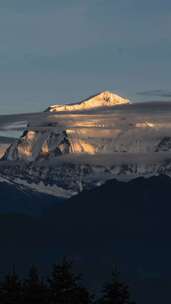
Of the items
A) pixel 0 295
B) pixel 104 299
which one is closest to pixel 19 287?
pixel 0 295

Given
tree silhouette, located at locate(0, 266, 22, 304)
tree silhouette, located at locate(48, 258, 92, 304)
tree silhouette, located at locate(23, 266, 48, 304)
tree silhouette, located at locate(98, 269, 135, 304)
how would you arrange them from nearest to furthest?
tree silhouette, located at locate(98, 269, 135, 304)
tree silhouette, located at locate(48, 258, 92, 304)
tree silhouette, located at locate(23, 266, 48, 304)
tree silhouette, located at locate(0, 266, 22, 304)

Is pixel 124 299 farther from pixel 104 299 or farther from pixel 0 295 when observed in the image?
pixel 0 295

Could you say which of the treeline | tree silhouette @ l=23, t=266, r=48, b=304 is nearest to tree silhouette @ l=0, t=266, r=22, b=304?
the treeline

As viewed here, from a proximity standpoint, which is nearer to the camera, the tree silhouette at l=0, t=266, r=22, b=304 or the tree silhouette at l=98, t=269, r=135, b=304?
the tree silhouette at l=98, t=269, r=135, b=304

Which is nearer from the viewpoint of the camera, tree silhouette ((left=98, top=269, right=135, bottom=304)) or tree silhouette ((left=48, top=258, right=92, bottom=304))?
tree silhouette ((left=98, top=269, right=135, bottom=304))

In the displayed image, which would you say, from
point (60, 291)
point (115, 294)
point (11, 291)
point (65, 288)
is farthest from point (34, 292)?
point (115, 294)

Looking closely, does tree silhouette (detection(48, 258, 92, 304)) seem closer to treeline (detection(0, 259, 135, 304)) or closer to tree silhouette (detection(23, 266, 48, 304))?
treeline (detection(0, 259, 135, 304))

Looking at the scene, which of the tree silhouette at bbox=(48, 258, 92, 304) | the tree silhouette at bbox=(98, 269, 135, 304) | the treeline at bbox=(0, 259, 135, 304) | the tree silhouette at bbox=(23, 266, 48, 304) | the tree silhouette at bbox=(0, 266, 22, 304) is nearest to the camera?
the tree silhouette at bbox=(98, 269, 135, 304)

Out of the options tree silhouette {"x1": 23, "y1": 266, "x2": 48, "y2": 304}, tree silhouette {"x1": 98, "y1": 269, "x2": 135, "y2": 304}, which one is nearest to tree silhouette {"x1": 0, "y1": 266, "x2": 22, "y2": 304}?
tree silhouette {"x1": 23, "y1": 266, "x2": 48, "y2": 304}
